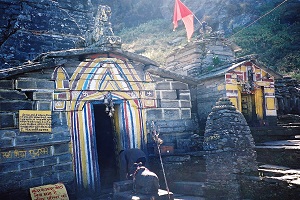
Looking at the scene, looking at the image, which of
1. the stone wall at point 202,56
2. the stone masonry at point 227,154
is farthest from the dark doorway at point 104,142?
the stone wall at point 202,56

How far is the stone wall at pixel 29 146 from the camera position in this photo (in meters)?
6.75

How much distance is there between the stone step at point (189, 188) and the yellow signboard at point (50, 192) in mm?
3042

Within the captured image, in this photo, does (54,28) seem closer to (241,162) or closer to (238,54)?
(241,162)

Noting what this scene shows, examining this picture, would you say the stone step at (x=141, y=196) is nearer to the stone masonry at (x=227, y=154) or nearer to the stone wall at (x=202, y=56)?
the stone masonry at (x=227, y=154)

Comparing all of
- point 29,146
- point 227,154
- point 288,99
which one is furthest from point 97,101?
point 288,99

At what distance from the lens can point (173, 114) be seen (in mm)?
9617

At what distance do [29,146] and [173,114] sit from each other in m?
4.72

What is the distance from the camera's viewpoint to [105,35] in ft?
28.5

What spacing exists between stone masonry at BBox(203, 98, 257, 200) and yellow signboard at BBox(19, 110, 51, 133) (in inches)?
167

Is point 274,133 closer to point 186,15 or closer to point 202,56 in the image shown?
point 202,56

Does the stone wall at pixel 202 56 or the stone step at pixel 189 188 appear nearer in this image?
the stone step at pixel 189 188

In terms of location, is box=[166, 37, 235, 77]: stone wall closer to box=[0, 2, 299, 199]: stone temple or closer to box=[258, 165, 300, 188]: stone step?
box=[0, 2, 299, 199]: stone temple

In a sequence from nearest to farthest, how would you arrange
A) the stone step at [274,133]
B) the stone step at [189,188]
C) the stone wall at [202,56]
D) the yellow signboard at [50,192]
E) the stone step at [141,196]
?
the stone step at [141,196] → the yellow signboard at [50,192] → the stone step at [189,188] → the stone step at [274,133] → the stone wall at [202,56]

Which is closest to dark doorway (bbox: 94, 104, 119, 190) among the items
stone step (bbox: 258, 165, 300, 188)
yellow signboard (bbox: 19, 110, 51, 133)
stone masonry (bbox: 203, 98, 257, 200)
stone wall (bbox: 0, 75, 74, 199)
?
stone wall (bbox: 0, 75, 74, 199)
